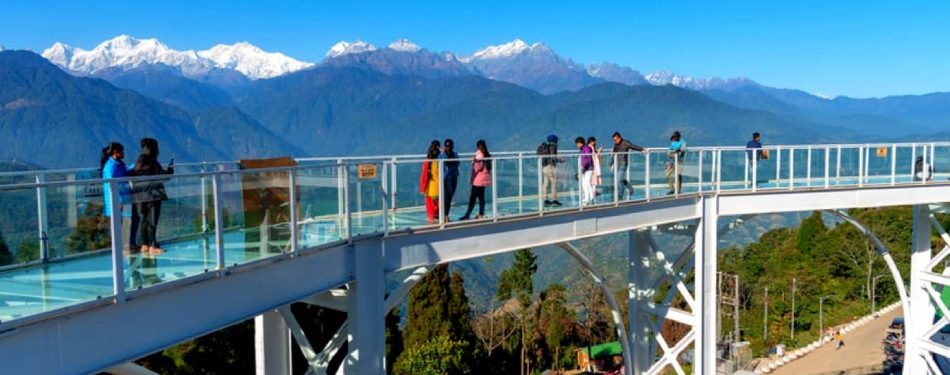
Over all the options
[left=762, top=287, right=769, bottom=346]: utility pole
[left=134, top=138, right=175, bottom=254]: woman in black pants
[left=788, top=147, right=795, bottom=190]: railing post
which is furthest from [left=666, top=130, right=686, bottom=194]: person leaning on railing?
[left=762, top=287, right=769, bottom=346]: utility pole

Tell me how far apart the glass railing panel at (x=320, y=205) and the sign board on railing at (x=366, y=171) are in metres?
0.37

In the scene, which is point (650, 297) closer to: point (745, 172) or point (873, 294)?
point (745, 172)

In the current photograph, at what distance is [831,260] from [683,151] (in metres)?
42.2

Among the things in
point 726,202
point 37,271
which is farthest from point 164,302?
point 726,202

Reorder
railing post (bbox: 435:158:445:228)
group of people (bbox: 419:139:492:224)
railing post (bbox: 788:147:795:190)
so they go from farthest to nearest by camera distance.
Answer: railing post (bbox: 788:147:795:190), group of people (bbox: 419:139:492:224), railing post (bbox: 435:158:445:228)

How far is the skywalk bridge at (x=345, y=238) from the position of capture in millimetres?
6598

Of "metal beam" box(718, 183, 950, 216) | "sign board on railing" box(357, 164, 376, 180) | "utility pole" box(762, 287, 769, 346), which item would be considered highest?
"sign board on railing" box(357, 164, 376, 180)

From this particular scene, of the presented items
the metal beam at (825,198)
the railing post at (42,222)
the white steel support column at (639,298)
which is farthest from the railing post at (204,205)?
the metal beam at (825,198)

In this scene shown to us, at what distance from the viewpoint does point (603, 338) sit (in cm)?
4612

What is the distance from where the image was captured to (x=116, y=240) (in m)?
6.56

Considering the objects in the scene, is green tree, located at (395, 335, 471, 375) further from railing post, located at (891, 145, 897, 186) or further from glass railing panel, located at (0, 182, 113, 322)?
glass railing panel, located at (0, 182, 113, 322)

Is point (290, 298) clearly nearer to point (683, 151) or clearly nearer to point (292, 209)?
point (292, 209)

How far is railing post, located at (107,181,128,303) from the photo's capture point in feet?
21.5

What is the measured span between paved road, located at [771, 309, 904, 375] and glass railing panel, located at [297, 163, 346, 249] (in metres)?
31.1
